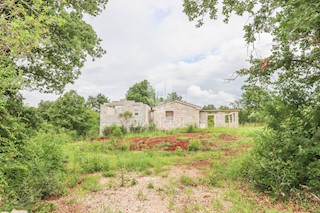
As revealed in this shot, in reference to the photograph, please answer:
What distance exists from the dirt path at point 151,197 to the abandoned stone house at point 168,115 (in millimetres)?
14840

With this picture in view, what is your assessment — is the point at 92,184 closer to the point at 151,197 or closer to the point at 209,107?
the point at 151,197

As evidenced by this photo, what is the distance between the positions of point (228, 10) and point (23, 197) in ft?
19.0

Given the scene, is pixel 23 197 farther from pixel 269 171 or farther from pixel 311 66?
pixel 311 66

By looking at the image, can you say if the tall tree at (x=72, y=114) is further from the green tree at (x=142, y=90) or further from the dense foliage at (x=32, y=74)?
the dense foliage at (x=32, y=74)

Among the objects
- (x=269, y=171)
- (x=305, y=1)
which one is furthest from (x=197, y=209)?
(x=305, y=1)

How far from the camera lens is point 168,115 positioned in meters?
20.4

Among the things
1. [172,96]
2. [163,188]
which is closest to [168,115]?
[163,188]

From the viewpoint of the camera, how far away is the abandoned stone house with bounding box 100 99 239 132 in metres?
20.1

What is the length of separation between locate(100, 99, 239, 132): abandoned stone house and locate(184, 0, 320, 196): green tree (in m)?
15.4

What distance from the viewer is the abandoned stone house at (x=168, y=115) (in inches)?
790

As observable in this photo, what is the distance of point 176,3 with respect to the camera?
6.12 m

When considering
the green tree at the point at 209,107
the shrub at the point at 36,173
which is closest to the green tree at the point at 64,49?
the shrub at the point at 36,173

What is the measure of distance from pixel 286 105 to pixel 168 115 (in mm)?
16331

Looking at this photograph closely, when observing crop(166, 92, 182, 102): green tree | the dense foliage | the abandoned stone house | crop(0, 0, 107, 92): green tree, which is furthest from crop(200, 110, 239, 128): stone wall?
crop(0, 0, 107, 92): green tree
